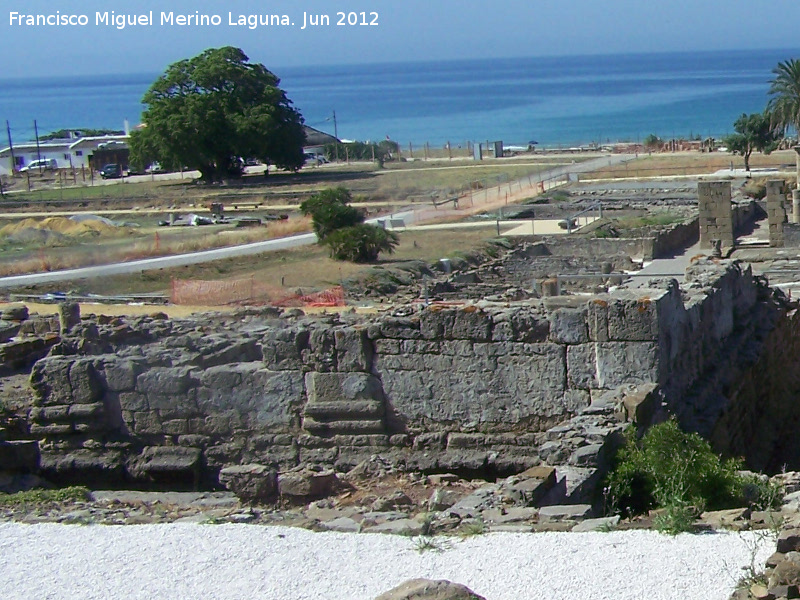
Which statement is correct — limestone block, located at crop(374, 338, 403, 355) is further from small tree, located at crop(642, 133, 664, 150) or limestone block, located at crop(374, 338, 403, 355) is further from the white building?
the white building

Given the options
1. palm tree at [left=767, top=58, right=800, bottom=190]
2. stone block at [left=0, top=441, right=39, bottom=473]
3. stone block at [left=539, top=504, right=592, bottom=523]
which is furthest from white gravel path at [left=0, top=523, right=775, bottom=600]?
palm tree at [left=767, top=58, right=800, bottom=190]

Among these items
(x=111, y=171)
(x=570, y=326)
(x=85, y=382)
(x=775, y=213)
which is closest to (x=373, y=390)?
(x=570, y=326)

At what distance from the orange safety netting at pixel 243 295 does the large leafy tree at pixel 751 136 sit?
3563 cm

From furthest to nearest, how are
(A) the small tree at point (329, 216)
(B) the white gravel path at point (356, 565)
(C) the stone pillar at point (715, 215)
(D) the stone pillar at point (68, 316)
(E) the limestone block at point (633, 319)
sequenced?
1. (A) the small tree at point (329, 216)
2. (C) the stone pillar at point (715, 215)
3. (D) the stone pillar at point (68, 316)
4. (E) the limestone block at point (633, 319)
5. (B) the white gravel path at point (356, 565)

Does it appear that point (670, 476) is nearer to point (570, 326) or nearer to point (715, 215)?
point (570, 326)

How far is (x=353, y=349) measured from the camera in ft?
38.2

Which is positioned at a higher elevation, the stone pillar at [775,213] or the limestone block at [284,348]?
A: the limestone block at [284,348]

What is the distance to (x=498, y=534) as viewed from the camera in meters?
7.96

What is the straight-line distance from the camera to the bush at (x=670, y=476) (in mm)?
8773

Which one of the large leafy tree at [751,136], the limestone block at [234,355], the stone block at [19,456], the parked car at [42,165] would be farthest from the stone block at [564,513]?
the parked car at [42,165]

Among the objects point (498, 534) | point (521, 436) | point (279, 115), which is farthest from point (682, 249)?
point (279, 115)

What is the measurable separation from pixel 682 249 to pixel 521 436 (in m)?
24.9

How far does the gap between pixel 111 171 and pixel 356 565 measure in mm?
74094

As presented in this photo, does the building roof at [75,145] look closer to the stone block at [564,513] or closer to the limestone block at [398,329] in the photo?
the limestone block at [398,329]
